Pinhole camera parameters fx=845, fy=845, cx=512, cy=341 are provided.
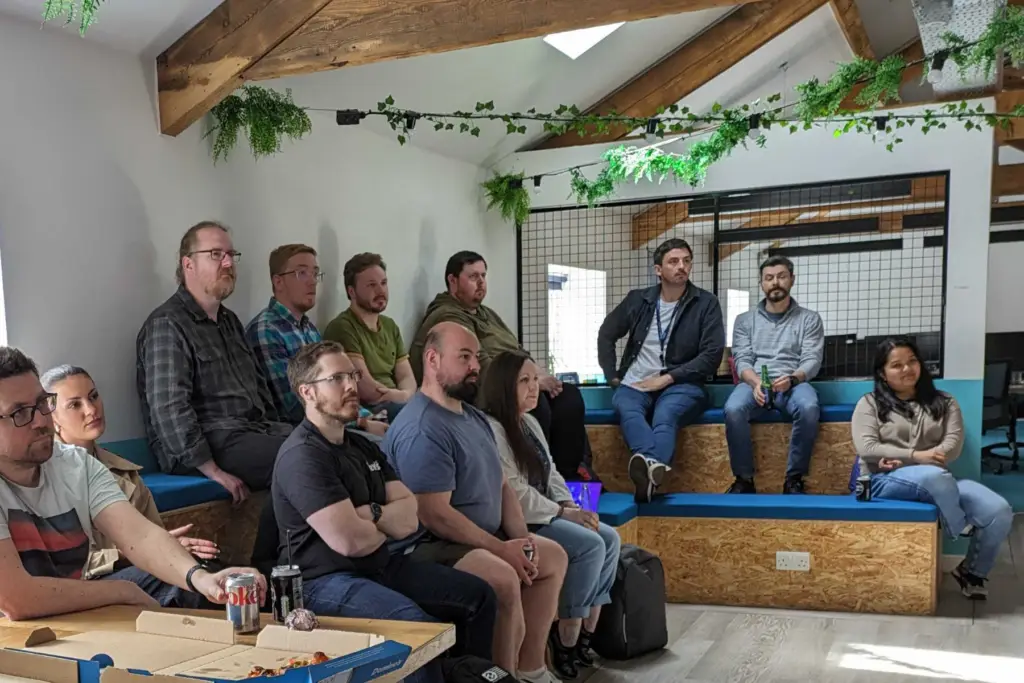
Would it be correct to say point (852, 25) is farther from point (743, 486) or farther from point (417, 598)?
point (417, 598)

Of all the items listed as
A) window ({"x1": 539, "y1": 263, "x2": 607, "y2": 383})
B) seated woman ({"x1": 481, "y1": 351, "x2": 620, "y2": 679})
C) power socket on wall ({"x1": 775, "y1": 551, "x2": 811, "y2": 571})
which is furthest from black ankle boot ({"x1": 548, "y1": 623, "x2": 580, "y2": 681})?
window ({"x1": 539, "y1": 263, "x2": 607, "y2": 383})

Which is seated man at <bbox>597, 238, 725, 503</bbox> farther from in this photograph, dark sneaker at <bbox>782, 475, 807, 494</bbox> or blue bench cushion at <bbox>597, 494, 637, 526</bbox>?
dark sneaker at <bbox>782, 475, 807, 494</bbox>

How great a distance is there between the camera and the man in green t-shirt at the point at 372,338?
4.04 metres

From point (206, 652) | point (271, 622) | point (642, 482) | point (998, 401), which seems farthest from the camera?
point (998, 401)

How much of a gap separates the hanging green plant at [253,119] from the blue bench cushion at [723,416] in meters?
2.42

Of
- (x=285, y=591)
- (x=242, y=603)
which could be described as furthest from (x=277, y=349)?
(x=242, y=603)

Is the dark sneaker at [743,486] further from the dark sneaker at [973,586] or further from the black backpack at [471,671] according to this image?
the black backpack at [471,671]

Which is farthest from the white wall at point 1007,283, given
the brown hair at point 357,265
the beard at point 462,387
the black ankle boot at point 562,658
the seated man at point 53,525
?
the seated man at point 53,525

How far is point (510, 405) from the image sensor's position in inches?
128

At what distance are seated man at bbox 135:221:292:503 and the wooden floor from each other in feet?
4.94

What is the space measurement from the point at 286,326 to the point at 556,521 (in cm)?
148

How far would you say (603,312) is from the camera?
272 inches

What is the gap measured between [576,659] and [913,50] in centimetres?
562

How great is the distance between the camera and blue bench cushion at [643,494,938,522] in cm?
389
